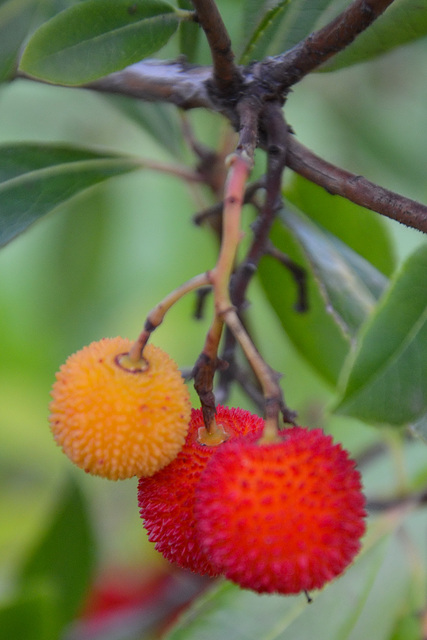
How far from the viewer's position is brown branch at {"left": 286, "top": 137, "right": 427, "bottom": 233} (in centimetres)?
81

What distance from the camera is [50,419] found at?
85 cm

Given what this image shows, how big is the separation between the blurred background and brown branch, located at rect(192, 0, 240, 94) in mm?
1386

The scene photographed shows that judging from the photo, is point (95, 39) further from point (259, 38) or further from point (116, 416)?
point (116, 416)

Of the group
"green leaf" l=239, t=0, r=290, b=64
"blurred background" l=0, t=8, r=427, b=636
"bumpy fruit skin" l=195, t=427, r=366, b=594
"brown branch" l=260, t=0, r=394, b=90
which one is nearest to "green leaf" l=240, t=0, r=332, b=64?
"green leaf" l=239, t=0, r=290, b=64

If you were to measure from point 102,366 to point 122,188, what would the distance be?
77.0 inches

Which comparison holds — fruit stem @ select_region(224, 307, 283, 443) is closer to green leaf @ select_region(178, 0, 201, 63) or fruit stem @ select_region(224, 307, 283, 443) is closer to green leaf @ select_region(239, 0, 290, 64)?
green leaf @ select_region(239, 0, 290, 64)

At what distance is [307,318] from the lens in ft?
4.92

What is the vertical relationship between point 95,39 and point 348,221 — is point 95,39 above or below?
above

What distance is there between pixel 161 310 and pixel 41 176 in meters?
0.56

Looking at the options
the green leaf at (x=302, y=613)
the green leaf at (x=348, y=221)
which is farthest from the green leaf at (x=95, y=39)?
the green leaf at (x=302, y=613)

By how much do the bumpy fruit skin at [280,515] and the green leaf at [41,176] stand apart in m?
0.52

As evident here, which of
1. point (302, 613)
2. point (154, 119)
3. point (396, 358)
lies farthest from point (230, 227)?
point (154, 119)

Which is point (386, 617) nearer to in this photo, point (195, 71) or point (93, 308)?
point (195, 71)

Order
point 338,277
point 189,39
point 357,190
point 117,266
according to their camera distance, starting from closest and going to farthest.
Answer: point 357,190 < point 189,39 < point 338,277 < point 117,266
